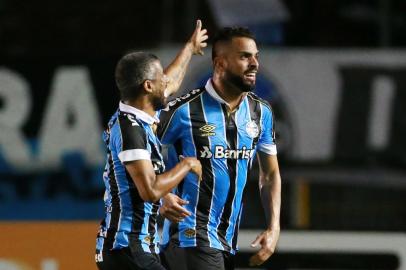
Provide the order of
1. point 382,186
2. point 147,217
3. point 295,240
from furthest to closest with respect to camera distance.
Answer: point 382,186, point 295,240, point 147,217

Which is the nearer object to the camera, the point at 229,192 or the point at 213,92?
the point at 229,192

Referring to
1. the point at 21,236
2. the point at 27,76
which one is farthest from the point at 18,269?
the point at 27,76

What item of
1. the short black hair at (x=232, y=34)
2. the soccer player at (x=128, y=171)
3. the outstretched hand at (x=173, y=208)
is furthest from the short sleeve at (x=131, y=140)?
the short black hair at (x=232, y=34)

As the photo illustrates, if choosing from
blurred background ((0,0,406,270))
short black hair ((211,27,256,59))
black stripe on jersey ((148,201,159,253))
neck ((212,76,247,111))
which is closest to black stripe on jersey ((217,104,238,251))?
neck ((212,76,247,111))

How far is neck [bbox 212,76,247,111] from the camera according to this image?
552 cm

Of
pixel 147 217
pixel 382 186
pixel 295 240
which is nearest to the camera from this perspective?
pixel 147 217

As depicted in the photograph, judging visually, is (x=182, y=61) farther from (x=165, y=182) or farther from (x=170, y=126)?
(x=165, y=182)

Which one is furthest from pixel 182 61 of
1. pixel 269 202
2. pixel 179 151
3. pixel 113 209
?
pixel 113 209

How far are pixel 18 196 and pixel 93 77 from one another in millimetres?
1040

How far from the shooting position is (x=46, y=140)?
28.2ft

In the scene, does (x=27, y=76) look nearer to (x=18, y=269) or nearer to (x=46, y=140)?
(x=46, y=140)

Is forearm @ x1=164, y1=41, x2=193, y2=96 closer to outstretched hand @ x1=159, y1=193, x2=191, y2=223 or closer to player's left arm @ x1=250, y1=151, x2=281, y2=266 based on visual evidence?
player's left arm @ x1=250, y1=151, x2=281, y2=266

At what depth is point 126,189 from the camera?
4.67 metres

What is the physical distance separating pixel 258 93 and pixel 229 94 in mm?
2871
